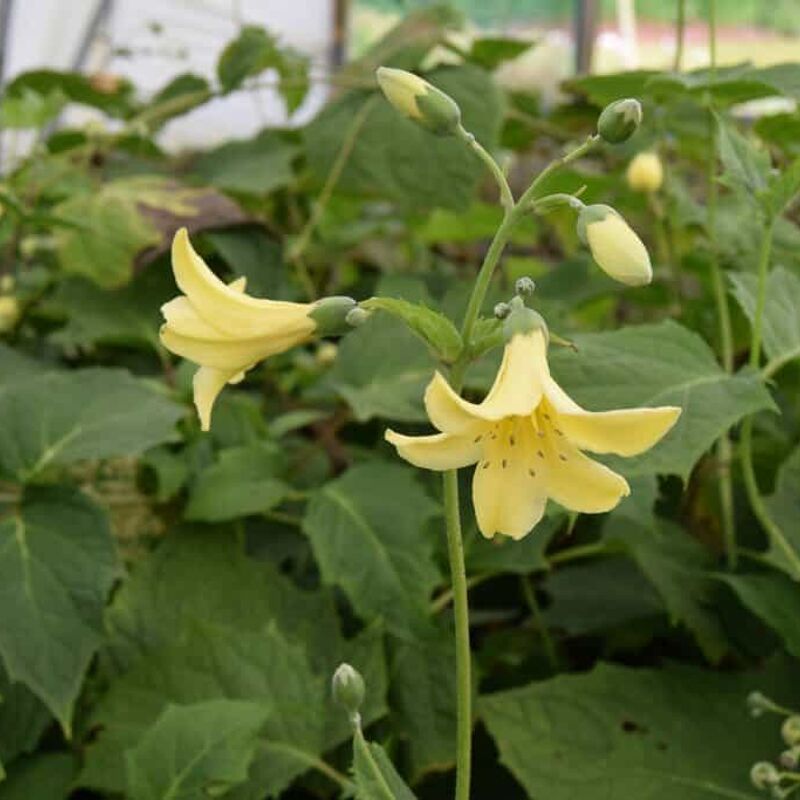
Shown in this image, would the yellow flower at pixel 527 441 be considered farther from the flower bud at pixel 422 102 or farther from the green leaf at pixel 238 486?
the green leaf at pixel 238 486

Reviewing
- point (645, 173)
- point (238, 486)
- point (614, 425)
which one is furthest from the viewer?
point (645, 173)

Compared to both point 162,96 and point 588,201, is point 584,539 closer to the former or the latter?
point 588,201

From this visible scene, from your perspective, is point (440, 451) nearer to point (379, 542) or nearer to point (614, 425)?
point (614, 425)

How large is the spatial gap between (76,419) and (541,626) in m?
0.35

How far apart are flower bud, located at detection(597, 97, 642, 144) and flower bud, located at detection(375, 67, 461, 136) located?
0.22ft

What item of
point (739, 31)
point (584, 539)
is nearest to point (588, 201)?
point (584, 539)

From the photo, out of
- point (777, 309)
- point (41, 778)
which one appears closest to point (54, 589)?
point (41, 778)

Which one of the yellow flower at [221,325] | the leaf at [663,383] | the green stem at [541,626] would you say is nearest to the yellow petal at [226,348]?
the yellow flower at [221,325]

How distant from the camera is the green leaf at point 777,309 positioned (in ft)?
2.46

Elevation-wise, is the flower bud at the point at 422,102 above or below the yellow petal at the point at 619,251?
above

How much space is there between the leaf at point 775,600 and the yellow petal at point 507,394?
35 cm

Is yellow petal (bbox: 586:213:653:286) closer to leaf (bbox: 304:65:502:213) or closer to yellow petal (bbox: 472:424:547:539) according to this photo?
yellow petal (bbox: 472:424:547:539)

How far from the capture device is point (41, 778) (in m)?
0.74

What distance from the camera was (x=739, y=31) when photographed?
332 centimetres
